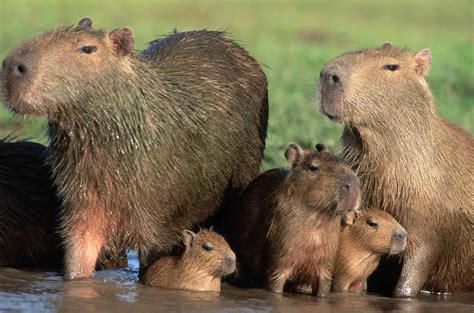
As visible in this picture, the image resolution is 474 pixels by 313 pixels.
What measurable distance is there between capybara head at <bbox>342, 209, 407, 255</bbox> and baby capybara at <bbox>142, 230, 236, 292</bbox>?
76cm

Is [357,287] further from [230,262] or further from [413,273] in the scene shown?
[230,262]

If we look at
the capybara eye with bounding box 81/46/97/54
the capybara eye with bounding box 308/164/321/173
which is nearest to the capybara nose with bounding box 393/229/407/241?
the capybara eye with bounding box 308/164/321/173

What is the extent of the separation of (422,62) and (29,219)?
103 inches

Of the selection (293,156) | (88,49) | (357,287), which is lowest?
(357,287)

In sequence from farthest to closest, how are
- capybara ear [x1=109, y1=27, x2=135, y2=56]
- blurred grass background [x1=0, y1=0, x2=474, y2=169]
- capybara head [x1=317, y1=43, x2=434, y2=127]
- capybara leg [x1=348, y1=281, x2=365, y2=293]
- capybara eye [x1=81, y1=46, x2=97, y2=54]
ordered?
blurred grass background [x1=0, y1=0, x2=474, y2=169], capybara leg [x1=348, y1=281, x2=365, y2=293], capybara head [x1=317, y1=43, x2=434, y2=127], capybara ear [x1=109, y1=27, x2=135, y2=56], capybara eye [x1=81, y1=46, x2=97, y2=54]

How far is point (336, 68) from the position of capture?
24.4 ft

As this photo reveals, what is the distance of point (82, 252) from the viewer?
24.2ft

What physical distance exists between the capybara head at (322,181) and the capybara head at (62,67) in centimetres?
114

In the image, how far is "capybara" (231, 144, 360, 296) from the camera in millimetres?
7316

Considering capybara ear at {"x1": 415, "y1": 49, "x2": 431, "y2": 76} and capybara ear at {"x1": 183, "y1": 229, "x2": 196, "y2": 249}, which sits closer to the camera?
capybara ear at {"x1": 183, "y1": 229, "x2": 196, "y2": 249}

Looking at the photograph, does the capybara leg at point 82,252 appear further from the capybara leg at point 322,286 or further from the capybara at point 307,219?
the capybara leg at point 322,286

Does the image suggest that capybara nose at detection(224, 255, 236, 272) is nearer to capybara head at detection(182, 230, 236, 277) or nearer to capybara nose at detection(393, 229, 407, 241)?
capybara head at detection(182, 230, 236, 277)

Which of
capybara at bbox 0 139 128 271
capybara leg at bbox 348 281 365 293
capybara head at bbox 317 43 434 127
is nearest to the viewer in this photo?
capybara head at bbox 317 43 434 127

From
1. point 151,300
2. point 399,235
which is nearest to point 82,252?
point 151,300
